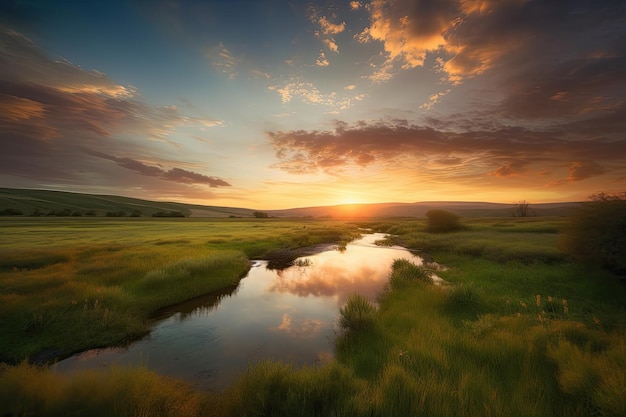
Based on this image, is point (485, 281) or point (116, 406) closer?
point (116, 406)

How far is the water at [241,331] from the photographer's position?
28.2 feet

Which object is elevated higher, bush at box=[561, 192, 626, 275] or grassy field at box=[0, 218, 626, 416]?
bush at box=[561, 192, 626, 275]

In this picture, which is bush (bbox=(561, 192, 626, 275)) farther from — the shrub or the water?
the shrub

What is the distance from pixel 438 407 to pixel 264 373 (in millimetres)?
3834

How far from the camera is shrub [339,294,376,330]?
10.1 meters

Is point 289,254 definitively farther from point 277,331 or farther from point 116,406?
point 116,406

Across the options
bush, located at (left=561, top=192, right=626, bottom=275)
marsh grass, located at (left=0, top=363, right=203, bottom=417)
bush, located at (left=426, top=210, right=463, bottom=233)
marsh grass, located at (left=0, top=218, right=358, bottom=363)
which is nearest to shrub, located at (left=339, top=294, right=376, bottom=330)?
marsh grass, located at (left=0, top=363, right=203, bottom=417)

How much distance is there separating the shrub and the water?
1.02m

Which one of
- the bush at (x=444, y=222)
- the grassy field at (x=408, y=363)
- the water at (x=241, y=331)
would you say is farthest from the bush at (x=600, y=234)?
the bush at (x=444, y=222)

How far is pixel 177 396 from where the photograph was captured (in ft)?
19.9

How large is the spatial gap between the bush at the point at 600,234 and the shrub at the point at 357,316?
13423mm

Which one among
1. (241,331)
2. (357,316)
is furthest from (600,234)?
(241,331)

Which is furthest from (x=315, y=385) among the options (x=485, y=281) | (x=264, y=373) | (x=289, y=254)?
(x=289, y=254)

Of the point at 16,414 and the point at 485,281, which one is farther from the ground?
the point at 16,414
